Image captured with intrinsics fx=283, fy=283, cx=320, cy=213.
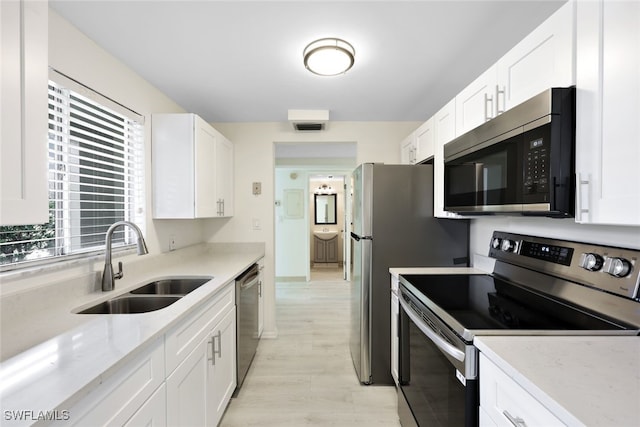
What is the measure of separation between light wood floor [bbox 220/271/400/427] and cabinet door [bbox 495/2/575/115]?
6.45 ft

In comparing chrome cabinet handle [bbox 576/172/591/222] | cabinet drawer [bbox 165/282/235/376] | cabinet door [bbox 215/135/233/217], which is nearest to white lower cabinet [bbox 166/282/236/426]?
cabinet drawer [bbox 165/282/235/376]

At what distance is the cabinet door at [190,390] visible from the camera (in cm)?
117

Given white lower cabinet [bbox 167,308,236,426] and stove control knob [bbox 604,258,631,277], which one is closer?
stove control knob [bbox 604,258,631,277]

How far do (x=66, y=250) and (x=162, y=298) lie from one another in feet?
1.73

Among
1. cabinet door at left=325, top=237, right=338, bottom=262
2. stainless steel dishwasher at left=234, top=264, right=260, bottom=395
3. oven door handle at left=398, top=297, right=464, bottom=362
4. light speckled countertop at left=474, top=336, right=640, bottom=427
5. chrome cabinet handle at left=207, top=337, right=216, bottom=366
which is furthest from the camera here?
cabinet door at left=325, top=237, right=338, bottom=262

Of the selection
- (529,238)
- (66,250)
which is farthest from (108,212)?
(529,238)

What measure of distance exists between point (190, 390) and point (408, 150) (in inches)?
95.6

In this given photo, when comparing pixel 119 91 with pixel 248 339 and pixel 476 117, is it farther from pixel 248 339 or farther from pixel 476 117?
pixel 476 117

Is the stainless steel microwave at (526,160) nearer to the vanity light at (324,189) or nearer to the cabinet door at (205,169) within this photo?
the cabinet door at (205,169)

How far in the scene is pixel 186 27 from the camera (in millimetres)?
1456

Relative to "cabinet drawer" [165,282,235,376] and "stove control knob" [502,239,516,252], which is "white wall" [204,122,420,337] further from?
"stove control knob" [502,239,516,252]

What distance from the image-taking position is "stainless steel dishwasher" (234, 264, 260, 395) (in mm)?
2043

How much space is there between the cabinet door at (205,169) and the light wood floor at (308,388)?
4.57 feet

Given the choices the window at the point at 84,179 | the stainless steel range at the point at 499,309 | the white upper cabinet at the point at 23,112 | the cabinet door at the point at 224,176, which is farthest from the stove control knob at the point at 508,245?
the window at the point at 84,179
